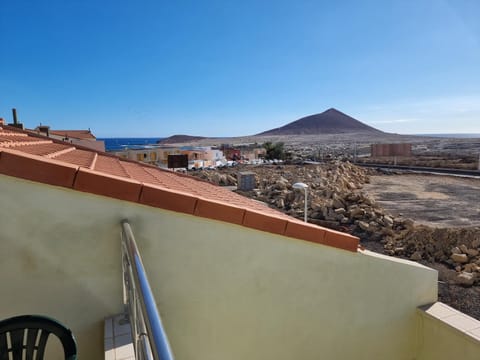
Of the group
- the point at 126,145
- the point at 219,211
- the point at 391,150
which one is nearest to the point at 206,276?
the point at 219,211

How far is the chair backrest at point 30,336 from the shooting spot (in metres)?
1.10

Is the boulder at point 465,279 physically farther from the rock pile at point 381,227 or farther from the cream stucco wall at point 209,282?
the cream stucco wall at point 209,282

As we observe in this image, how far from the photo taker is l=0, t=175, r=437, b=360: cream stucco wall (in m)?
1.72

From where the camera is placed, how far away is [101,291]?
1.84m

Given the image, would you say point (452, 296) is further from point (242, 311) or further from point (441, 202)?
point (441, 202)

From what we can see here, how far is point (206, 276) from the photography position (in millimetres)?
2109

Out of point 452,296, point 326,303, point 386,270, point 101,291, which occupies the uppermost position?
point 101,291

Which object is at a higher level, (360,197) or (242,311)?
(242,311)

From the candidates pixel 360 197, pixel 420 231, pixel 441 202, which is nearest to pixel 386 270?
pixel 420 231

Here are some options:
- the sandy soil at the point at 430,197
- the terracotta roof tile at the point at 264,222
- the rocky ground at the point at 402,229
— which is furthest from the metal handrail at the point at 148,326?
the sandy soil at the point at 430,197

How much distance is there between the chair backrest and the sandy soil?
40.7ft

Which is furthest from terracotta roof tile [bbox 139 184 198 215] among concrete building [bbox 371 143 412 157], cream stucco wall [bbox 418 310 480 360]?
concrete building [bbox 371 143 412 157]

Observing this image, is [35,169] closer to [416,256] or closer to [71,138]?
[416,256]

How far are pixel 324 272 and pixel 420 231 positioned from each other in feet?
26.6
